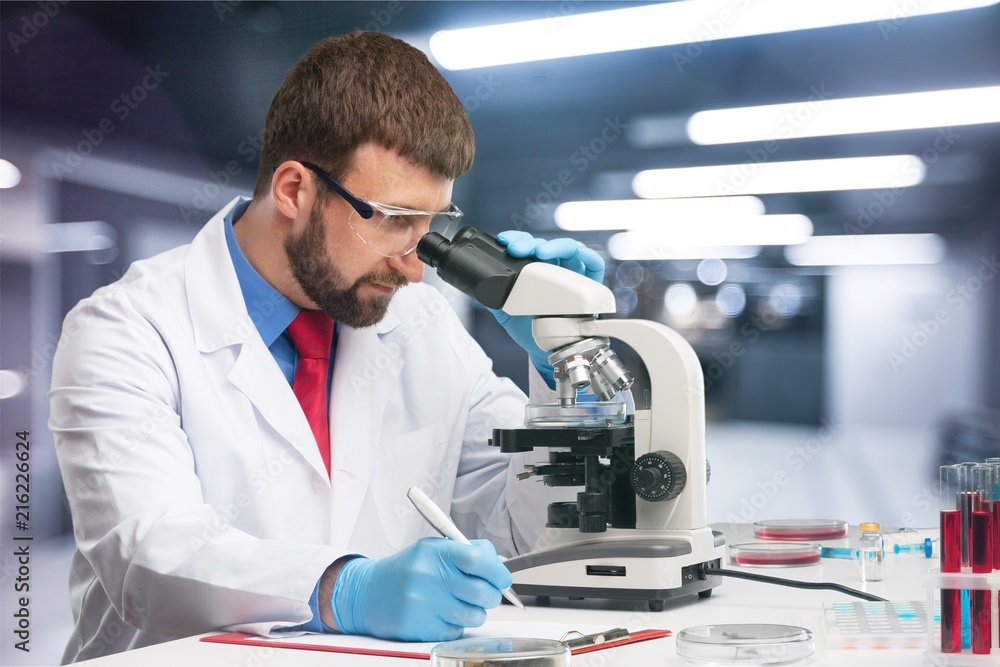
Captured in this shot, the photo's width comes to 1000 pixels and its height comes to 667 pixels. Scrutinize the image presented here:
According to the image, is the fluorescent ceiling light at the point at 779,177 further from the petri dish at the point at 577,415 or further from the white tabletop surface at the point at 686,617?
the petri dish at the point at 577,415

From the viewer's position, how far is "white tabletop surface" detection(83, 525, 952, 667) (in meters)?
0.99

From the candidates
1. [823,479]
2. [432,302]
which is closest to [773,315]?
[823,479]

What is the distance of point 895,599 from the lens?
1.32 metres

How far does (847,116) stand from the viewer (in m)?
2.82

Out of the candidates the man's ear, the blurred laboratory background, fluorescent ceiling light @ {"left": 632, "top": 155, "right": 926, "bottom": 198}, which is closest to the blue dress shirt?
the man's ear

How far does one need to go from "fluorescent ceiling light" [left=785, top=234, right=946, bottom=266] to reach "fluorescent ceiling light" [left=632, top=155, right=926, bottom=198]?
168 mm

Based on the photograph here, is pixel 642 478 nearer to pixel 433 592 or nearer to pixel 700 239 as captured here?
pixel 433 592

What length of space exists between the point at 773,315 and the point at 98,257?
2.24 metres

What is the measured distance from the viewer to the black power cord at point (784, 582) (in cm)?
131

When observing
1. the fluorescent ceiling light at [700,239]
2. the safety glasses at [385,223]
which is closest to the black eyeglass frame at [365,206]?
the safety glasses at [385,223]

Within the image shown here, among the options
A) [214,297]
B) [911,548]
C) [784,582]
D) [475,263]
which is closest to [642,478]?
[784,582]

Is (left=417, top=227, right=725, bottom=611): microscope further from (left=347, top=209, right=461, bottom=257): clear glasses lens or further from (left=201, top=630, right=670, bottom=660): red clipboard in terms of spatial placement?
(left=347, top=209, right=461, bottom=257): clear glasses lens

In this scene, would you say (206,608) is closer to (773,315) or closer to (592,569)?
(592,569)

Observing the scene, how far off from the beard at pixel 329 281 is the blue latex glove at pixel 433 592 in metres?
0.74
